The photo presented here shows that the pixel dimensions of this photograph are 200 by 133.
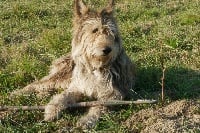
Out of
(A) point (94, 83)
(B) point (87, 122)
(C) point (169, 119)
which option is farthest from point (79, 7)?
(C) point (169, 119)

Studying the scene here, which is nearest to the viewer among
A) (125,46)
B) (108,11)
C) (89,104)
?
(89,104)

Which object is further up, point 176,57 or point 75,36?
point 75,36

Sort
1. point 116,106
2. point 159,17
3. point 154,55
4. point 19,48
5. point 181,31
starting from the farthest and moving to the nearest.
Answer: point 159,17
point 181,31
point 19,48
point 154,55
point 116,106

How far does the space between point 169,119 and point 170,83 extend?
1.67 metres

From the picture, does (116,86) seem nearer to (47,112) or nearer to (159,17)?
(47,112)

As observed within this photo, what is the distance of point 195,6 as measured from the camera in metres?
13.0

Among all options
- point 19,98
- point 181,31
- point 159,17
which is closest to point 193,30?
point 181,31

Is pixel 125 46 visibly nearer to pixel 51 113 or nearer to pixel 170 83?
pixel 170 83

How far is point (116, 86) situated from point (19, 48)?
3.31 metres

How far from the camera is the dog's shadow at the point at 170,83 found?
801 cm

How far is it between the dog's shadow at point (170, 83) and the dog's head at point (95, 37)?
982mm

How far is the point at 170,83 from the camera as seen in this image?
8.45 meters

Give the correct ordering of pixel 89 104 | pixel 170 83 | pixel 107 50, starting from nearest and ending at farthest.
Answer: pixel 107 50 → pixel 89 104 → pixel 170 83

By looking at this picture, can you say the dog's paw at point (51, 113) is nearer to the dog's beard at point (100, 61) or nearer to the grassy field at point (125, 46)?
the grassy field at point (125, 46)
